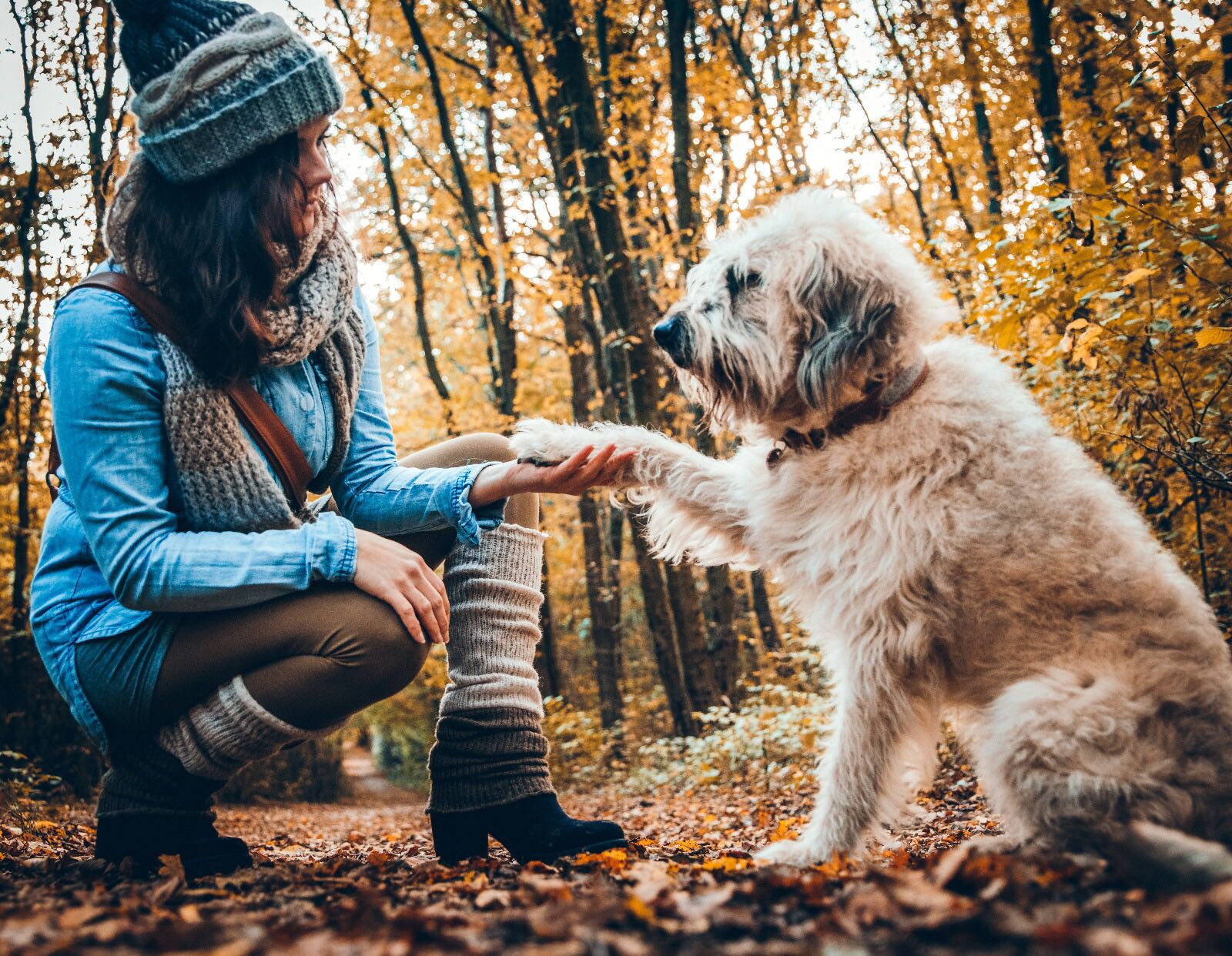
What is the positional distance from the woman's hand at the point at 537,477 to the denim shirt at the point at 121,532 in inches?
20.5

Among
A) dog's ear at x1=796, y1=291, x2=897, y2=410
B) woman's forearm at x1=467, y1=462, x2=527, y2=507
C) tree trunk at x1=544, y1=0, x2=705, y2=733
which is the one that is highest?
tree trunk at x1=544, y1=0, x2=705, y2=733

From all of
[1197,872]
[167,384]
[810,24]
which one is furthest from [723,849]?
[810,24]

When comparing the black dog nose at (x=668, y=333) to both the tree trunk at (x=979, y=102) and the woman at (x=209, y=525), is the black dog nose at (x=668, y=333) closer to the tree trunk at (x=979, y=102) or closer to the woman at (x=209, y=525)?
the woman at (x=209, y=525)

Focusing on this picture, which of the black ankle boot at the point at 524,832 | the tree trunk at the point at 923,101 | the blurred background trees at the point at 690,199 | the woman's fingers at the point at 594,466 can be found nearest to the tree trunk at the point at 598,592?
the blurred background trees at the point at 690,199

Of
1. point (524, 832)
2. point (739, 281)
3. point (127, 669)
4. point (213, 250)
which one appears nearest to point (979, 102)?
point (739, 281)

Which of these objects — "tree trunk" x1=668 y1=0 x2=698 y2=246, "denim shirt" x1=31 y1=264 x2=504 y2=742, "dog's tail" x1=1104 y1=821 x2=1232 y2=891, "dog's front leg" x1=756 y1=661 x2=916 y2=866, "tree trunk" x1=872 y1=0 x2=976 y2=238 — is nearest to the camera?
"dog's tail" x1=1104 y1=821 x2=1232 y2=891

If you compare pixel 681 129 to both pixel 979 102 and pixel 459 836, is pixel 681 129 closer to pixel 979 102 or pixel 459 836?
pixel 979 102

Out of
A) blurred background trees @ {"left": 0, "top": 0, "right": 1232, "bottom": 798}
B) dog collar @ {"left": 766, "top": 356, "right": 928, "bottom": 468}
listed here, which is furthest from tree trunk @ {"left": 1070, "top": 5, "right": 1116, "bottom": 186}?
dog collar @ {"left": 766, "top": 356, "right": 928, "bottom": 468}

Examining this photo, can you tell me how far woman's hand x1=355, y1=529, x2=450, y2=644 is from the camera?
2.52 metres

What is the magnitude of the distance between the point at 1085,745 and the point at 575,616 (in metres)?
16.9

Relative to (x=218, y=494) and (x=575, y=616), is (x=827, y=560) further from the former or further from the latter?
(x=575, y=616)

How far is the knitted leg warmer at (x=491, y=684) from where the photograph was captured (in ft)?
8.89

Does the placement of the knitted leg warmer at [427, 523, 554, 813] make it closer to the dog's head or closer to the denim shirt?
the denim shirt

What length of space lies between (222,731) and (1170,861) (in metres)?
2.33
